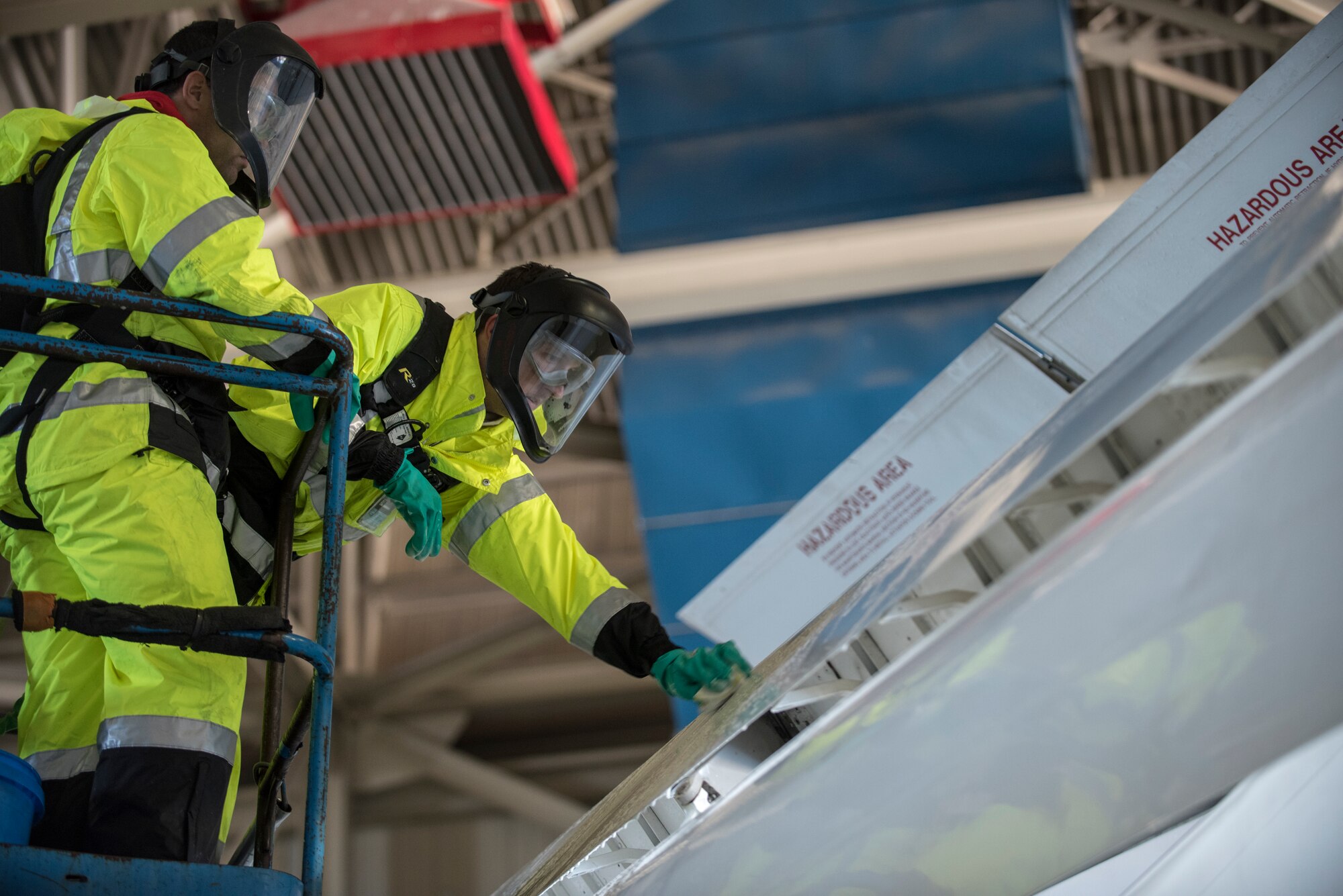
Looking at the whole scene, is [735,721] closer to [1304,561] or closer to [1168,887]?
[1168,887]

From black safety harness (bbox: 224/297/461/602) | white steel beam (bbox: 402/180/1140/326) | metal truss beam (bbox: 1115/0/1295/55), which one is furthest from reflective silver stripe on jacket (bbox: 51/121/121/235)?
metal truss beam (bbox: 1115/0/1295/55)

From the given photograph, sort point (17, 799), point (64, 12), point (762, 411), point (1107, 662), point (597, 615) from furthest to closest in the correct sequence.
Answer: point (762, 411)
point (64, 12)
point (597, 615)
point (17, 799)
point (1107, 662)

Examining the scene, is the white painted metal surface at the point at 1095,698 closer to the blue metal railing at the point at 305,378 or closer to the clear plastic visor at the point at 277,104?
the blue metal railing at the point at 305,378

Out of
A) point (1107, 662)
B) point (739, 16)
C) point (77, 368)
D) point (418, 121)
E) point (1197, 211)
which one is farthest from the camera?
point (739, 16)

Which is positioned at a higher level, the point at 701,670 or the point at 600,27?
the point at 600,27

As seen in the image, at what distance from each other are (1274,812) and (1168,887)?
279mm

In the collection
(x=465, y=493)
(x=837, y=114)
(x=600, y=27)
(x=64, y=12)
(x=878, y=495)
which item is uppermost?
(x=64, y=12)

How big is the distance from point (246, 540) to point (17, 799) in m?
1.19

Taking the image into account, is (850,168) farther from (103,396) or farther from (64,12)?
(103,396)

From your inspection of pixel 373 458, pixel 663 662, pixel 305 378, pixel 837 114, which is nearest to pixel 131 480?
pixel 305 378

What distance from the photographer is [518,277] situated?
432cm

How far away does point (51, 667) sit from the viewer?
342 centimetres

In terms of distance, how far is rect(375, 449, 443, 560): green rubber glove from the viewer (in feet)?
12.4

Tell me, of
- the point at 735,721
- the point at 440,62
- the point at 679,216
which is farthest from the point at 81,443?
the point at 679,216
